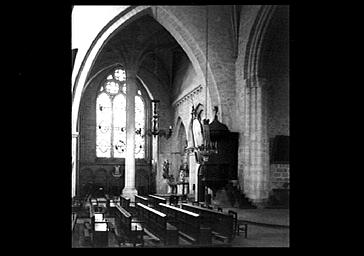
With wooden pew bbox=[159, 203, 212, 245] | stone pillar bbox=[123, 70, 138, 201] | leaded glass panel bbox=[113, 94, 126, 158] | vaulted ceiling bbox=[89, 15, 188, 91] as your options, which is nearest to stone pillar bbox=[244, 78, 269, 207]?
wooden pew bbox=[159, 203, 212, 245]

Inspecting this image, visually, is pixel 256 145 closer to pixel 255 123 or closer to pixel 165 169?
pixel 255 123

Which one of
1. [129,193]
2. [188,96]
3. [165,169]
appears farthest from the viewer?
[165,169]

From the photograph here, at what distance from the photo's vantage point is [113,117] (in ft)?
96.8

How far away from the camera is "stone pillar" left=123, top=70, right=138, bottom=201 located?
914 inches

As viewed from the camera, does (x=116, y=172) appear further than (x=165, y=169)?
Yes

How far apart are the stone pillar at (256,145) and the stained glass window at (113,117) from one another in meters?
13.4

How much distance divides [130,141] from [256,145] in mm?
9122

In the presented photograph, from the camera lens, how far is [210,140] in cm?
1623

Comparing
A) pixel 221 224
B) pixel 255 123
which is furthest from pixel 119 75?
pixel 221 224

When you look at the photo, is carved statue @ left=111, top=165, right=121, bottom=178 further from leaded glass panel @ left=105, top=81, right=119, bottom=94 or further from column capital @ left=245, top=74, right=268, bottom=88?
column capital @ left=245, top=74, right=268, bottom=88

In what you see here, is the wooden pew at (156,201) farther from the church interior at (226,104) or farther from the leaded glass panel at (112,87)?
the leaded glass panel at (112,87)
